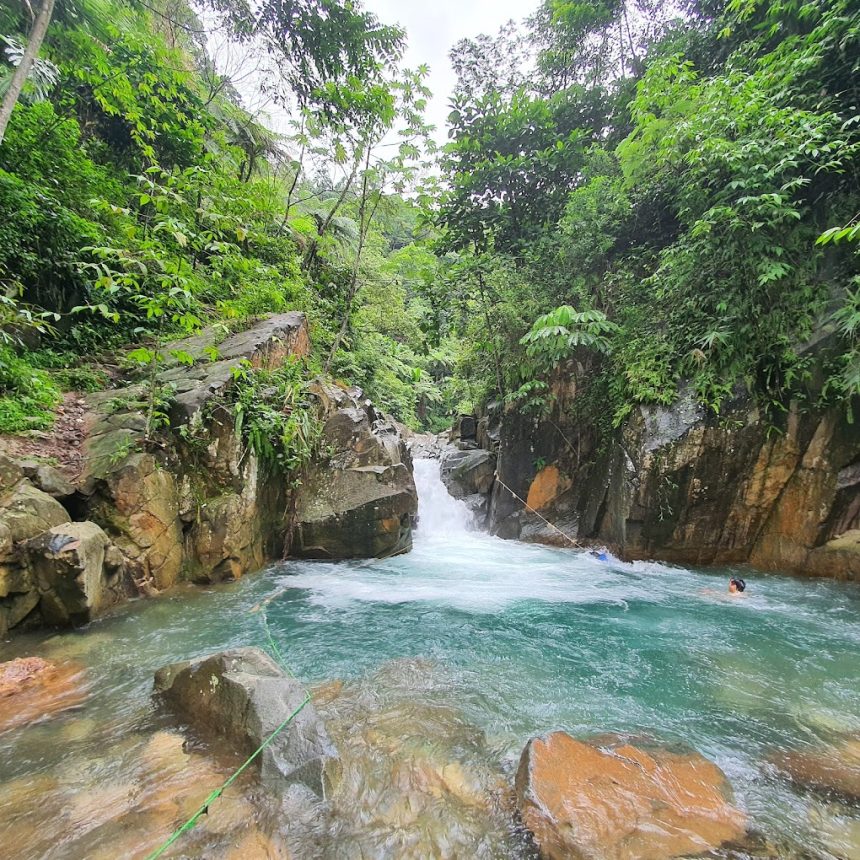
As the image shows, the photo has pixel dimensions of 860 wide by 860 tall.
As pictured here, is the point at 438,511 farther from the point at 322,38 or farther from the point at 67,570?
the point at 322,38

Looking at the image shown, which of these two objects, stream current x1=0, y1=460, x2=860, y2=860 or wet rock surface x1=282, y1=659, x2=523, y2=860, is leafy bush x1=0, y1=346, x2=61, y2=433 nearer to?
stream current x1=0, y1=460, x2=860, y2=860

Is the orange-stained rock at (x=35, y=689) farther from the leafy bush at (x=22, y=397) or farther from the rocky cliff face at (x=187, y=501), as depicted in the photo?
the leafy bush at (x=22, y=397)

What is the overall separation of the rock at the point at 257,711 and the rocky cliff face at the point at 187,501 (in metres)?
1.94

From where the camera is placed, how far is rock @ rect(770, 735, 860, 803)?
274 cm

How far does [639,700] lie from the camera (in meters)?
3.79

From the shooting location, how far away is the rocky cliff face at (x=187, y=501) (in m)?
4.17

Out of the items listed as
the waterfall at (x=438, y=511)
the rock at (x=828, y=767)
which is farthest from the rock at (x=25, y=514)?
the waterfall at (x=438, y=511)

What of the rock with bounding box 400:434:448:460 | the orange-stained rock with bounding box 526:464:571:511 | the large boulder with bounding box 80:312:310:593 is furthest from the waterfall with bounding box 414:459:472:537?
the large boulder with bounding box 80:312:310:593

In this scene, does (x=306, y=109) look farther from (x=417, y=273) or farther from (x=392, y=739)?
(x=392, y=739)

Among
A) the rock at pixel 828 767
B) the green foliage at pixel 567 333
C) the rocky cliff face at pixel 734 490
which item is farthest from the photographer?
the green foliage at pixel 567 333

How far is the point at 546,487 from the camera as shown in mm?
9750

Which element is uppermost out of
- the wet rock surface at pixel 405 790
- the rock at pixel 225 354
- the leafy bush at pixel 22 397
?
the rock at pixel 225 354

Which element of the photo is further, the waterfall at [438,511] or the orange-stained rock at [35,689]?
the waterfall at [438,511]

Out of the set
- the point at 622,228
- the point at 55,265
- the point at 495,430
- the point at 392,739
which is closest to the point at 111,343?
the point at 55,265
